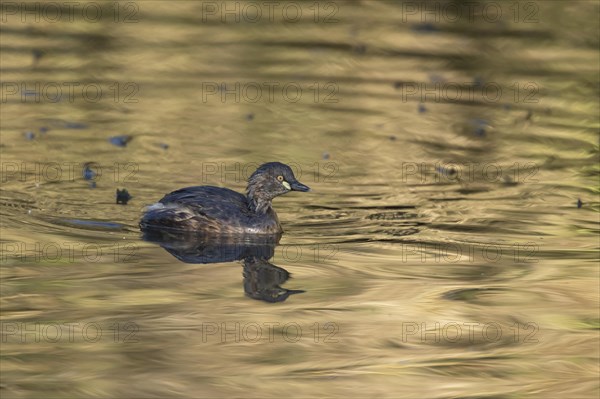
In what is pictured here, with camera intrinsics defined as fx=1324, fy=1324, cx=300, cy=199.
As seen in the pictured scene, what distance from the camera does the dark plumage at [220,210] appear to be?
12.8 m

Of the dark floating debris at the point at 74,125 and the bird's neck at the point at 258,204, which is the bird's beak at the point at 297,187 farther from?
the dark floating debris at the point at 74,125

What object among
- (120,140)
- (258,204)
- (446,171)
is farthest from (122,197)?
(446,171)

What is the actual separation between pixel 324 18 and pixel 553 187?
9.80 m

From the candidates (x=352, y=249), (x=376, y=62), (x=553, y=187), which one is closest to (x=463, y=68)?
(x=376, y=62)

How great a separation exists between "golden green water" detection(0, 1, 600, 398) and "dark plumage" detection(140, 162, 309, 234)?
0.30 m

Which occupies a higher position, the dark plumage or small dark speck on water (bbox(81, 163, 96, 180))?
small dark speck on water (bbox(81, 163, 96, 180))

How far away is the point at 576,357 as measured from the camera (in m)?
9.90

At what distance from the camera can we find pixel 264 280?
1137 cm

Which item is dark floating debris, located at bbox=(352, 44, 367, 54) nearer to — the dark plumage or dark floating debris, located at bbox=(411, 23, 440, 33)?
dark floating debris, located at bbox=(411, 23, 440, 33)

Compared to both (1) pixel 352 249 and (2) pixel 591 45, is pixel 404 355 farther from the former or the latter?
(2) pixel 591 45

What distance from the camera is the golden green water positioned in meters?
9.55

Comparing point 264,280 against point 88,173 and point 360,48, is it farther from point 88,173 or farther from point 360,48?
point 360,48

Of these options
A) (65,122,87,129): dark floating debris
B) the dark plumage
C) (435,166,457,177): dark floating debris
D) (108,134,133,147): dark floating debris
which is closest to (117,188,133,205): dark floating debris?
the dark plumage

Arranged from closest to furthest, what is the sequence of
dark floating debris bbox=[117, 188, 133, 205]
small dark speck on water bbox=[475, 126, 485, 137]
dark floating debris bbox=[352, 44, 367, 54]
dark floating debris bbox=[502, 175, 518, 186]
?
dark floating debris bbox=[117, 188, 133, 205] < dark floating debris bbox=[502, 175, 518, 186] < small dark speck on water bbox=[475, 126, 485, 137] < dark floating debris bbox=[352, 44, 367, 54]
